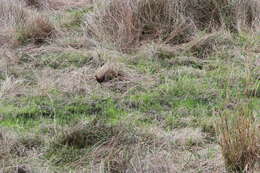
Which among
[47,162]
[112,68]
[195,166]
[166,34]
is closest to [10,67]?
[112,68]

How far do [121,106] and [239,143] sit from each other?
206cm

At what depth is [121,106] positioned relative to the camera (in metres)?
5.75

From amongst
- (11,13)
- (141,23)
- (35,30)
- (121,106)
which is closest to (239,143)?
(121,106)

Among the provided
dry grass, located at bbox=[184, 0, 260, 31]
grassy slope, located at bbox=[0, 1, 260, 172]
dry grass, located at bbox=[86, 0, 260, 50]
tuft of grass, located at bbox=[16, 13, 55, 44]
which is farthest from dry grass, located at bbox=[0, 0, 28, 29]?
dry grass, located at bbox=[184, 0, 260, 31]

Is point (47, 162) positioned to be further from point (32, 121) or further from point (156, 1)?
point (156, 1)

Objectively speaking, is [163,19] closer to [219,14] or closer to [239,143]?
[219,14]

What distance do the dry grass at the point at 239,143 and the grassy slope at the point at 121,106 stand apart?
0.20 metres

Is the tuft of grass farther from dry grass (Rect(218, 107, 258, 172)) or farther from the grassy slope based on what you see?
dry grass (Rect(218, 107, 258, 172))

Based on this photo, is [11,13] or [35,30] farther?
[11,13]

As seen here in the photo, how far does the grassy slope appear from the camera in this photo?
4340 mm

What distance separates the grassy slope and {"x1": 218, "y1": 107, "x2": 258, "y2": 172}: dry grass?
0.66 feet

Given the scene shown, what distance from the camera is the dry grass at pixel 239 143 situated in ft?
12.8

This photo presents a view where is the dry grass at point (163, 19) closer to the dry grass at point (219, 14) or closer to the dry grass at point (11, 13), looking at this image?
the dry grass at point (219, 14)

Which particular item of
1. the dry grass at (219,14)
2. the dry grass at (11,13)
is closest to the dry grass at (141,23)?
the dry grass at (219,14)
